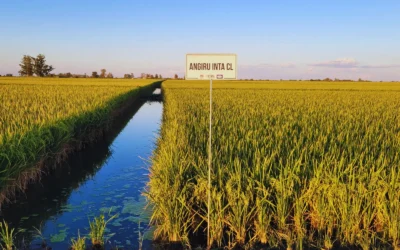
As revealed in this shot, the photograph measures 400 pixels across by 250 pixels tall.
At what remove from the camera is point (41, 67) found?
Result: 11050cm

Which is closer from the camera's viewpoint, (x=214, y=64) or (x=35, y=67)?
(x=214, y=64)

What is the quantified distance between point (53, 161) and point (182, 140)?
12.4 feet

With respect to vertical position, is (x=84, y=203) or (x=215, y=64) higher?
(x=215, y=64)

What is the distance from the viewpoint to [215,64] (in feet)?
14.2

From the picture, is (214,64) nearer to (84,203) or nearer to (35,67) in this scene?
(84,203)

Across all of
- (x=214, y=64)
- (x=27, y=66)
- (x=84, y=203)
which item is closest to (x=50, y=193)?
(x=84, y=203)

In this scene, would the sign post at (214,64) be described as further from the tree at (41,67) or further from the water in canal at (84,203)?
the tree at (41,67)

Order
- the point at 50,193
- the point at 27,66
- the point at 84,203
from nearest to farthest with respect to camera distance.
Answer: the point at 84,203 < the point at 50,193 < the point at 27,66

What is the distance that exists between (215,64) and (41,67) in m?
119

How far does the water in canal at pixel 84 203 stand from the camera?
471 centimetres

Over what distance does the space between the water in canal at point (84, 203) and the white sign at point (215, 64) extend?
2307 mm

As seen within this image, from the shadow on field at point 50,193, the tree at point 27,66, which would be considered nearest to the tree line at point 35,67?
the tree at point 27,66

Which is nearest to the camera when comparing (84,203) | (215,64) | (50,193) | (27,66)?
(215,64)

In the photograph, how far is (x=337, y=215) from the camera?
3.97m
